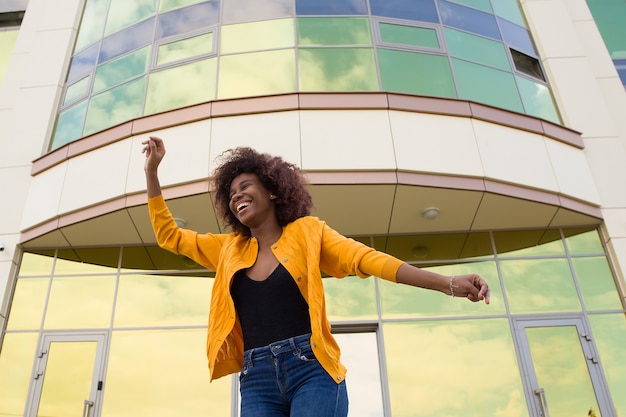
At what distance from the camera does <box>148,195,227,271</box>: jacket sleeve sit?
2.68 meters

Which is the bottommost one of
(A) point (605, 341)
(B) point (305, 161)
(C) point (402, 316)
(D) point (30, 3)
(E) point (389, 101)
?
(A) point (605, 341)

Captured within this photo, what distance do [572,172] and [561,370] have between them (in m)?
3.04

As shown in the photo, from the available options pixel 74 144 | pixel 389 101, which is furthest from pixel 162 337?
pixel 389 101

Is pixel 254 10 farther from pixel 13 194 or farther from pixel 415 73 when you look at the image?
pixel 13 194

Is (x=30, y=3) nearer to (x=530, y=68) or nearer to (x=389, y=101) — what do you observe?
(x=389, y=101)

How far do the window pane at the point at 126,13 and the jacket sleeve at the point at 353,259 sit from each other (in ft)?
29.1

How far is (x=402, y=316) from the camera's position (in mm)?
8461

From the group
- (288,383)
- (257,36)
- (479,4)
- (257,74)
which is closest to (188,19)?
(257,36)

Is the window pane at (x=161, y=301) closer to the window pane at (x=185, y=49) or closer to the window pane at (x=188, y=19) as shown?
the window pane at (x=185, y=49)

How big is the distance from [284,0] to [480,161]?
172 inches

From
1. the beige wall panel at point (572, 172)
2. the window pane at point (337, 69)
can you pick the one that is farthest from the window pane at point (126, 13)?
the beige wall panel at point (572, 172)

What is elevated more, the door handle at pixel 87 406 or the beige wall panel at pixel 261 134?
the beige wall panel at pixel 261 134

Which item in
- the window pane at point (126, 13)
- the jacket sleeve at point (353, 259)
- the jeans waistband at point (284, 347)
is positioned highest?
the window pane at point (126, 13)

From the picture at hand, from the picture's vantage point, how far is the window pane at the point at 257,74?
342 inches
